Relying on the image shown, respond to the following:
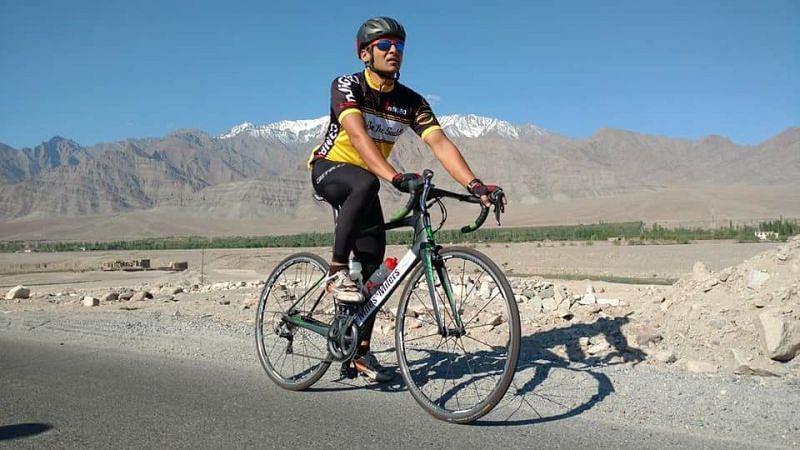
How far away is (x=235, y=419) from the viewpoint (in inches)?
168

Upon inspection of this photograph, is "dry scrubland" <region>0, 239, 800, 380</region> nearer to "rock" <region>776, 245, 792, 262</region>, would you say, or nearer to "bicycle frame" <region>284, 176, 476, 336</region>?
"rock" <region>776, 245, 792, 262</region>

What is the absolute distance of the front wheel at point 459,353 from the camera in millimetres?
3932

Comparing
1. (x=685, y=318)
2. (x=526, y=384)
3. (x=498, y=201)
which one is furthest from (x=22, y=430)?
(x=685, y=318)

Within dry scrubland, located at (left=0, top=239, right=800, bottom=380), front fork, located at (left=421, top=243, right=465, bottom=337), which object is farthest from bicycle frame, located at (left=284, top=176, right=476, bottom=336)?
dry scrubland, located at (left=0, top=239, right=800, bottom=380)

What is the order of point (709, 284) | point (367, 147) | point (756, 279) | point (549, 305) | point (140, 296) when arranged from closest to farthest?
point (367, 147)
point (756, 279)
point (709, 284)
point (549, 305)
point (140, 296)

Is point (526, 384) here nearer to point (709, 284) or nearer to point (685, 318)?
point (685, 318)

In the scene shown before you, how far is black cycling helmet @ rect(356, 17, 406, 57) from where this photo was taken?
4.76 metres

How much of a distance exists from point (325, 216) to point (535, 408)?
173 m

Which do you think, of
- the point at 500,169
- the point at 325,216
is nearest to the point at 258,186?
the point at 325,216

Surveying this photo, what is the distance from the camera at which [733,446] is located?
3588mm

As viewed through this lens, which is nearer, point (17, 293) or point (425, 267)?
point (425, 267)

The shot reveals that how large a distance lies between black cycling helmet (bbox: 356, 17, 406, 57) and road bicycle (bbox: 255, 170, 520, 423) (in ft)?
3.76

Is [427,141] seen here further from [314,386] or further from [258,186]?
[258,186]

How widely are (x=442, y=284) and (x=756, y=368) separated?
10.3 feet
